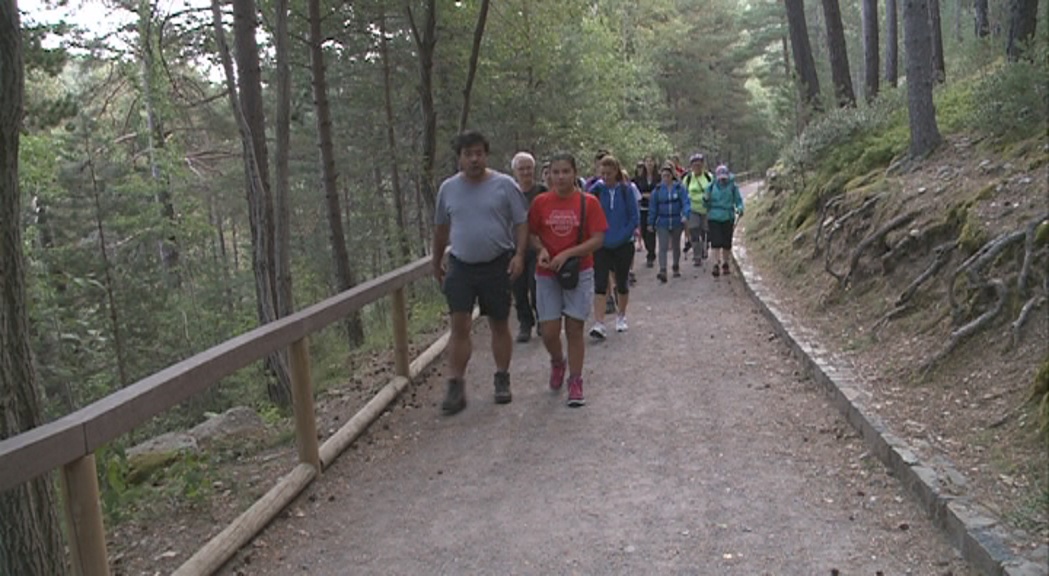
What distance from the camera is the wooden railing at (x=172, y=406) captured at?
3.10 metres

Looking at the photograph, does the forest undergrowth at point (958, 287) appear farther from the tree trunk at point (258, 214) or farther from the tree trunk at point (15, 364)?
the tree trunk at point (258, 214)

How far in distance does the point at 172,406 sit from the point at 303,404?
4.14 feet

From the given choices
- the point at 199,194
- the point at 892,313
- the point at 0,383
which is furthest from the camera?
the point at 199,194

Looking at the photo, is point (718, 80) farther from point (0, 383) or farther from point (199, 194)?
point (0, 383)

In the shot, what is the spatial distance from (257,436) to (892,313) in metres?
5.70

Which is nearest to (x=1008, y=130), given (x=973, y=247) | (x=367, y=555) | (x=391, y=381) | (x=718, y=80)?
(x=973, y=247)

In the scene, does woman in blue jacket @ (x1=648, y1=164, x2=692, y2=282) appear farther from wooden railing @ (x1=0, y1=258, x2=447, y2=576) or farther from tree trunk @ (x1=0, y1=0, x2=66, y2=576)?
tree trunk @ (x1=0, y1=0, x2=66, y2=576)

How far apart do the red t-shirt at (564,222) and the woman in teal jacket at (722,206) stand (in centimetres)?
659

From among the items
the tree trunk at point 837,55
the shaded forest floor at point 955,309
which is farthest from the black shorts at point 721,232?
the tree trunk at point 837,55

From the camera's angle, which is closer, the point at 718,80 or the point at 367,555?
the point at 367,555

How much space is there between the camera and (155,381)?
3.96 m

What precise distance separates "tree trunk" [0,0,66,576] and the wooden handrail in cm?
48

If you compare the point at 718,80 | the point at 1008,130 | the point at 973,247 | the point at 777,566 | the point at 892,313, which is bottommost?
the point at 777,566

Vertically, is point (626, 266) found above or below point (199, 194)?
below
